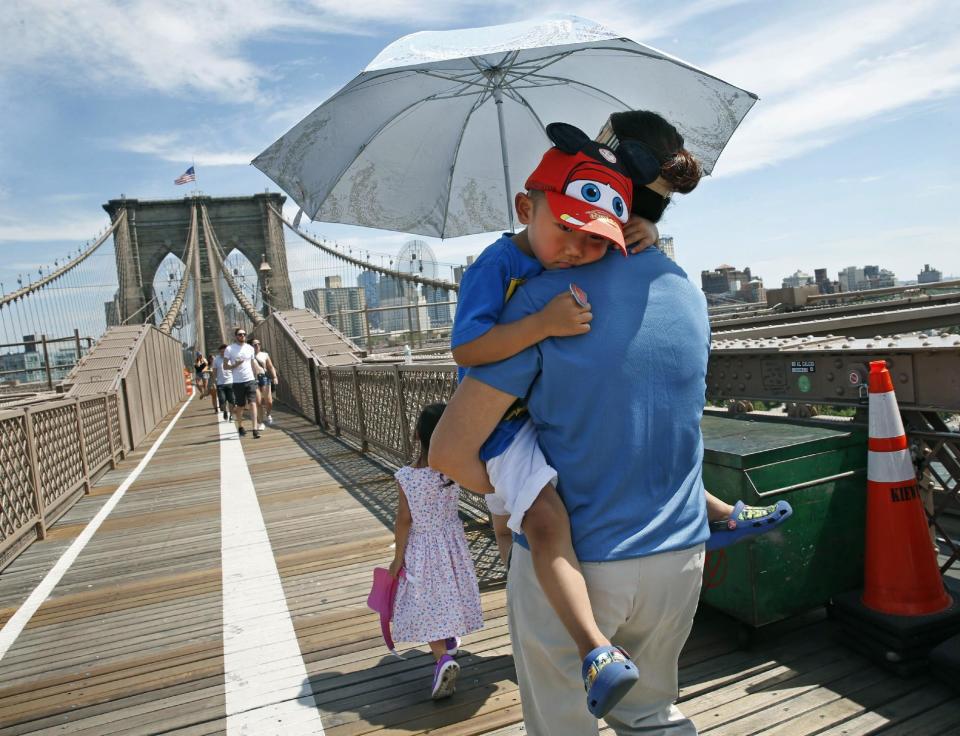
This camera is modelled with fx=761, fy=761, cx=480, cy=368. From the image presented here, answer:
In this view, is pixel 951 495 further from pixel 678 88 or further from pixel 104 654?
pixel 104 654

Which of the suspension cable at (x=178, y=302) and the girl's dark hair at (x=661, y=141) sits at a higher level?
the suspension cable at (x=178, y=302)

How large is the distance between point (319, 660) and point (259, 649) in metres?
0.36

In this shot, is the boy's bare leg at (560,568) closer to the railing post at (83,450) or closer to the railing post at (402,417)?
the railing post at (402,417)

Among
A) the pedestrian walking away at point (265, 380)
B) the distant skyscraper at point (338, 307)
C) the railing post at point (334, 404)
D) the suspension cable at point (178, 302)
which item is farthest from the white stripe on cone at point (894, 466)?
the suspension cable at point (178, 302)

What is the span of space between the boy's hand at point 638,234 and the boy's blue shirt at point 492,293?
6.6 inches

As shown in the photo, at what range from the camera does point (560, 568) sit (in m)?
1.25

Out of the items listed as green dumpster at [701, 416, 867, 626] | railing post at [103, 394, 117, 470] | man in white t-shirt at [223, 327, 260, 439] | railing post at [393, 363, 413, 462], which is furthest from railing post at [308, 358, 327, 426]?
green dumpster at [701, 416, 867, 626]

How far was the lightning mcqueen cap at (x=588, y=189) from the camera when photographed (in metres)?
1.24

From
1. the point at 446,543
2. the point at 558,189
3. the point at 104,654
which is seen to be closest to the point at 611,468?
the point at 558,189

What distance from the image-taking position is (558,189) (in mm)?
1278

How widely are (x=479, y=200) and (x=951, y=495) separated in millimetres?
2076

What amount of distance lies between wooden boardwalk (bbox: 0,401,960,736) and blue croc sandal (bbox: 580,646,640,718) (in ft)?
4.46

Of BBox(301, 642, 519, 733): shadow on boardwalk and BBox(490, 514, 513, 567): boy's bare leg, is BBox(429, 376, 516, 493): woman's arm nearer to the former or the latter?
BBox(490, 514, 513, 567): boy's bare leg

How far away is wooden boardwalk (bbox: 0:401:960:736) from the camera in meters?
2.34
